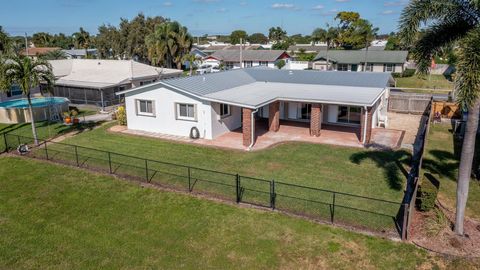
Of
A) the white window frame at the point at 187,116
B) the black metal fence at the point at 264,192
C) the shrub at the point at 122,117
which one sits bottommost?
the black metal fence at the point at 264,192

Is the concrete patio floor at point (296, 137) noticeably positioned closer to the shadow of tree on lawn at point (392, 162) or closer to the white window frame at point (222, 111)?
the white window frame at point (222, 111)

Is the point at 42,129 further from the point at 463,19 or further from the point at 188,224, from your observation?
the point at 463,19

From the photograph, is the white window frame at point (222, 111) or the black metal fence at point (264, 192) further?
the white window frame at point (222, 111)

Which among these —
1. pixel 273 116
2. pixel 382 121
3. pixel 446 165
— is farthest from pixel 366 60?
pixel 446 165

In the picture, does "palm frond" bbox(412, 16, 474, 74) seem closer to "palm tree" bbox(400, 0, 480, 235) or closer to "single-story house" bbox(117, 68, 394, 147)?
"palm tree" bbox(400, 0, 480, 235)

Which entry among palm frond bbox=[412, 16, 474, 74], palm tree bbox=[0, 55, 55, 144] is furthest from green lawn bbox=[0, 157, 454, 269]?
palm tree bbox=[0, 55, 55, 144]

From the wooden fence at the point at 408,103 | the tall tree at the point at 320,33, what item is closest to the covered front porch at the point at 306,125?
the wooden fence at the point at 408,103
